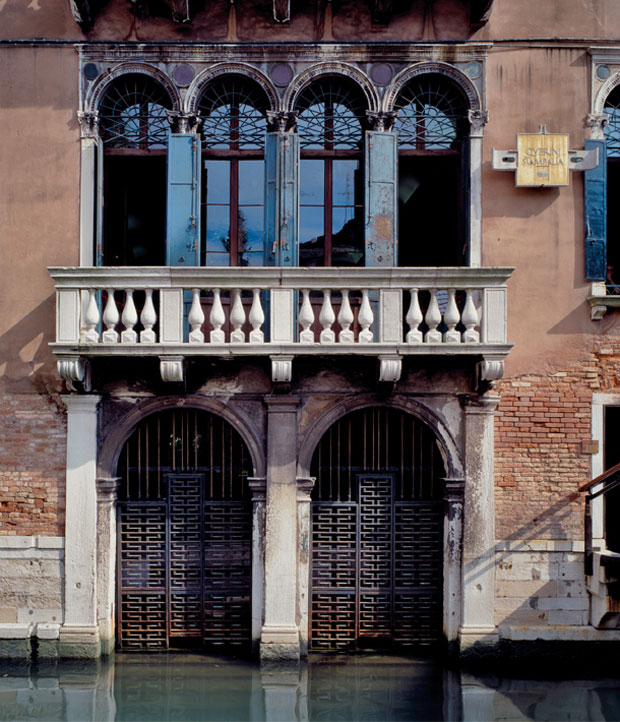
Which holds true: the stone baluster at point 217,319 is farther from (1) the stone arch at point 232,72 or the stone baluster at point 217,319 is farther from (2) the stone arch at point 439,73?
(2) the stone arch at point 439,73

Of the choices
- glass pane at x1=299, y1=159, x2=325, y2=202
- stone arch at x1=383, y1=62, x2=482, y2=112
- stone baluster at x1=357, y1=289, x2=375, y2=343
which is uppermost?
stone arch at x1=383, y1=62, x2=482, y2=112

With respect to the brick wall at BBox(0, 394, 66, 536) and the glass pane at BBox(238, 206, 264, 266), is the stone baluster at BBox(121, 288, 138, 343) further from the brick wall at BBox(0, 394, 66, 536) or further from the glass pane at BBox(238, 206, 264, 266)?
the glass pane at BBox(238, 206, 264, 266)

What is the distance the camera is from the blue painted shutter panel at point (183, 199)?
8438 millimetres

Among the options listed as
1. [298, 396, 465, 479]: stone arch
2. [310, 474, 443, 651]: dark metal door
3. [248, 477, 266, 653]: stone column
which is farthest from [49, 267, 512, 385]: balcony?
[310, 474, 443, 651]: dark metal door

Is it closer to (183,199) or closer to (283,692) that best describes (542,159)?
(183,199)

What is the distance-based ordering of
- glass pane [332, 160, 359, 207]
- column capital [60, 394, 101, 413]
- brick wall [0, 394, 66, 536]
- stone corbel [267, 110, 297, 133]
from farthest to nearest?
glass pane [332, 160, 359, 207]
stone corbel [267, 110, 297, 133]
brick wall [0, 394, 66, 536]
column capital [60, 394, 101, 413]

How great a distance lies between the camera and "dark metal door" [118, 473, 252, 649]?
854cm

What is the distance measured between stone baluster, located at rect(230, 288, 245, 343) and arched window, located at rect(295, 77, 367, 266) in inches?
48.7

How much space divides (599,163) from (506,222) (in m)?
1.28

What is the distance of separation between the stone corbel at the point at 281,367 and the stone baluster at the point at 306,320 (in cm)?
26

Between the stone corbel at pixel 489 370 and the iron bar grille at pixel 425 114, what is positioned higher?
the iron bar grille at pixel 425 114

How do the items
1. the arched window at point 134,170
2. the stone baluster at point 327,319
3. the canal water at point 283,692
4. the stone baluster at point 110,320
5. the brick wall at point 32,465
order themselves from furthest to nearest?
the arched window at point 134,170
the brick wall at point 32,465
the stone baluster at point 110,320
the stone baluster at point 327,319
the canal water at point 283,692

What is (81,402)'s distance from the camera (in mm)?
8266

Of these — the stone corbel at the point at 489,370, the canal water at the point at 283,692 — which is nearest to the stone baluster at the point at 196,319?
the stone corbel at the point at 489,370
